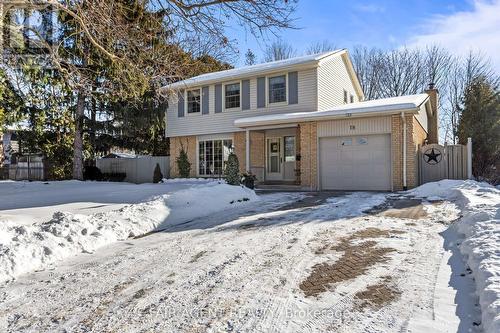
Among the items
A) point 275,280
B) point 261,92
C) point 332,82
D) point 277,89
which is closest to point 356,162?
point 277,89

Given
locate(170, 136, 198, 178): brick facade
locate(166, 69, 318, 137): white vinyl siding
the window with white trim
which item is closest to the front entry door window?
locate(166, 69, 318, 137): white vinyl siding

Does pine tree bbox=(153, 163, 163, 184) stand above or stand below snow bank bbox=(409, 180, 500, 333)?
above

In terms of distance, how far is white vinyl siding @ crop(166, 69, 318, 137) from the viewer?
1614cm

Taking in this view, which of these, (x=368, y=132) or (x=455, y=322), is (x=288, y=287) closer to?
(x=455, y=322)

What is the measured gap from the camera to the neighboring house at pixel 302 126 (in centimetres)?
1337

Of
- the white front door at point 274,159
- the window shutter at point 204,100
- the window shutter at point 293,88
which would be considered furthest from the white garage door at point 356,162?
the window shutter at point 204,100

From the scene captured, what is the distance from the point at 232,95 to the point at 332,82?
4885 millimetres

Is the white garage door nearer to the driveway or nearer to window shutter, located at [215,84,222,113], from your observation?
window shutter, located at [215,84,222,113]

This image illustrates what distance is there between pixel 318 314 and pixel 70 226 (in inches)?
174

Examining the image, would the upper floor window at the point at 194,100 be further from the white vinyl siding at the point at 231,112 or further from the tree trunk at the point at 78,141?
the tree trunk at the point at 78,141

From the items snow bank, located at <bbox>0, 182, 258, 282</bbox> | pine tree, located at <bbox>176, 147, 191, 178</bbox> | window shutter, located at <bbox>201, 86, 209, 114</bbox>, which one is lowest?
snow bank, located at <bbox>0, 182, 258, 282</bbox>

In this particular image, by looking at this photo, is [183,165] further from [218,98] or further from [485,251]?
[485,251]

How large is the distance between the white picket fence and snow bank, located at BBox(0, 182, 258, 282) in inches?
456

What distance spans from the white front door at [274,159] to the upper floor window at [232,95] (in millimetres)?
2453
